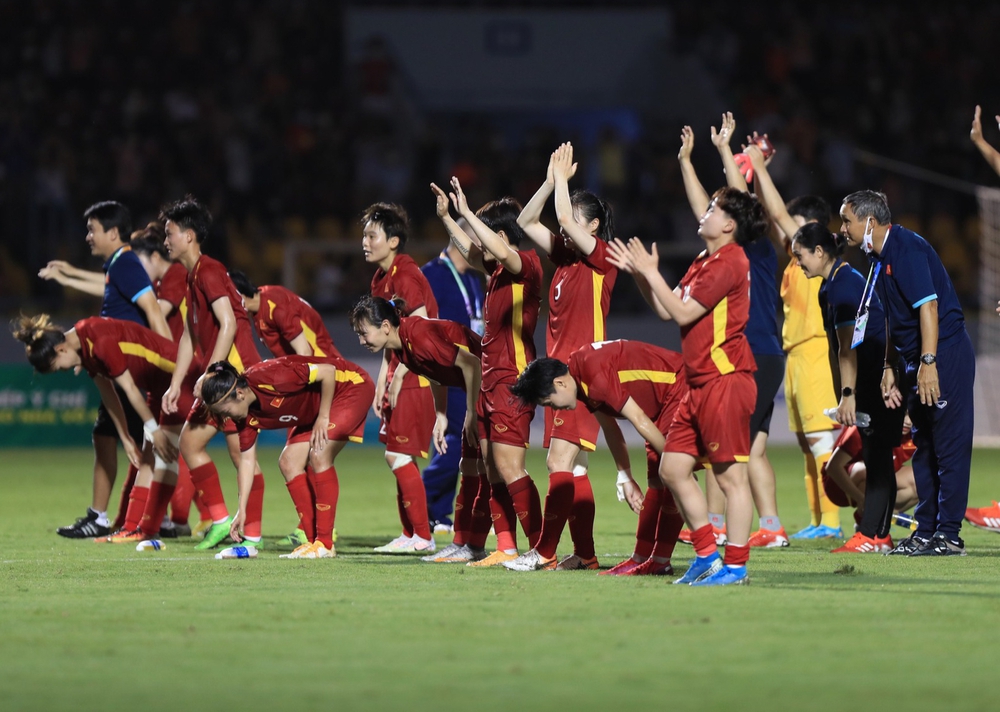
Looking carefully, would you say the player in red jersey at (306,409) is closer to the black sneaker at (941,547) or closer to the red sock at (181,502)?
the red sock at (181,502)

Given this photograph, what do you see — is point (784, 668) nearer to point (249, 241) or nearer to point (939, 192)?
point (249, 241)

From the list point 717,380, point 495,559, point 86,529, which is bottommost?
point 86,529

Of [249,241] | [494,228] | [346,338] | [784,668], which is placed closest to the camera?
[784,668]

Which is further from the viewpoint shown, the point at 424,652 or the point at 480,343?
the point at 480,343

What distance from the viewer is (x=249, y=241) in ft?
66.9

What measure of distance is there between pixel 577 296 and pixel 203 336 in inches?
109

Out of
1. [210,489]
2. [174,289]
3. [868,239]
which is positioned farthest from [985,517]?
[174,289]

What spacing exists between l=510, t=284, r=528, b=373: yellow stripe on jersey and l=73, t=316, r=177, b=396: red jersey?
9.85ft

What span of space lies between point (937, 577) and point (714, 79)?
17747 mm

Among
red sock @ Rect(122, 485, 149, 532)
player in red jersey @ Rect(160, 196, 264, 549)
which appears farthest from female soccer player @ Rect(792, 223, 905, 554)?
red sock @ Rect(122, 485, 149, 532)

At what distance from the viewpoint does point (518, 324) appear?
7812mm

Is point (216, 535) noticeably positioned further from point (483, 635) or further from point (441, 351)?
point (483, 635)

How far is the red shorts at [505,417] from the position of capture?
7734 mm

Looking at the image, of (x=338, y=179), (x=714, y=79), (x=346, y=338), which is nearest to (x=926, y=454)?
(x=346, y=338)
